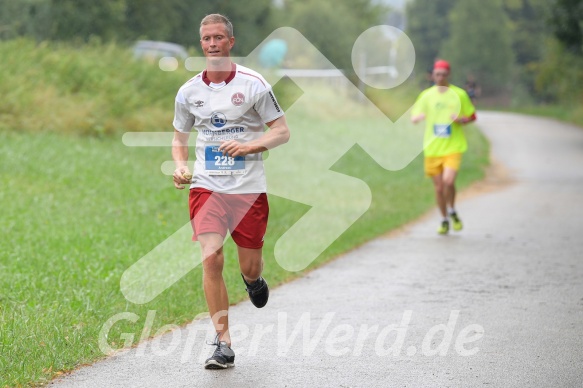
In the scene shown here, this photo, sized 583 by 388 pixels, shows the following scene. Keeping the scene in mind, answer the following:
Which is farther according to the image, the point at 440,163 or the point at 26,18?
the point at 26,18

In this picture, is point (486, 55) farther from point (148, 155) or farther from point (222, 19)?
point (222, 19)

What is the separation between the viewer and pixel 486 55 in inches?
3150

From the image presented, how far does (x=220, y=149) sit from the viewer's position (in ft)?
21.8

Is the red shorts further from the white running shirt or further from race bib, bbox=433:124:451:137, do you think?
race bib, bbox=433:124:451:137

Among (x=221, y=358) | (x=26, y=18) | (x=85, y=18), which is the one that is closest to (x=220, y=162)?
(x=221, y=358)

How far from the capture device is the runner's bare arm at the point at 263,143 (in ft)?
21.6

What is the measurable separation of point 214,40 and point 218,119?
479 millimetres

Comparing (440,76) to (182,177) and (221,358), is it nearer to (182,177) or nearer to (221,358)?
(182,177)

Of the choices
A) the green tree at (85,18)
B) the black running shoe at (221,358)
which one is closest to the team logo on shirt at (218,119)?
the black running shoe at (221,358)

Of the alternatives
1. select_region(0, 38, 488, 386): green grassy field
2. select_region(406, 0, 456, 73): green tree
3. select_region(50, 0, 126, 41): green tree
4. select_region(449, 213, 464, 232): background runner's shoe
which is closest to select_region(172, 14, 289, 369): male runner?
select_region(0, 38, 488, 386): green grassy field

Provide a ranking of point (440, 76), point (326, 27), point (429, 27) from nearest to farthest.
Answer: point (440, 76), point (326, 27), point (429, 27)

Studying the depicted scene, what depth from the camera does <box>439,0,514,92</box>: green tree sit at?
262ft

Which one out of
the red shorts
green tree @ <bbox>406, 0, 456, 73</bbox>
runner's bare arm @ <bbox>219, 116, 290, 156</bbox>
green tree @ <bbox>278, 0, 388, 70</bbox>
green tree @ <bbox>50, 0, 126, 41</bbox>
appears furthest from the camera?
green tree @ <bbox>406, 0, 456, 73</bbox>

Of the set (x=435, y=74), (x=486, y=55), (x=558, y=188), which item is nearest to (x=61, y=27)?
(x=558, y=188)
